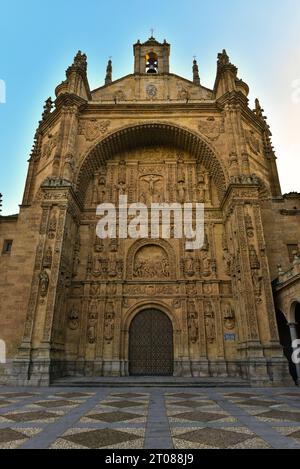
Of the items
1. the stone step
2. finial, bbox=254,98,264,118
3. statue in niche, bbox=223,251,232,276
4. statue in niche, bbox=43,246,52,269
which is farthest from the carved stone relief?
finial, bbox=254,98,264,118

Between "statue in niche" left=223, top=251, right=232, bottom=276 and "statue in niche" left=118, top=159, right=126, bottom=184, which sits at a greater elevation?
"statue in niche" left=118, top=159, right=126, bottom=184

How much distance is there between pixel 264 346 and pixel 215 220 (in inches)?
303

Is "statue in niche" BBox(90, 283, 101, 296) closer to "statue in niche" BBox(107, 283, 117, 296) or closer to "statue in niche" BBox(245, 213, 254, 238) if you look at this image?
"statue in niche" BBox(107, 283, 117, 296)

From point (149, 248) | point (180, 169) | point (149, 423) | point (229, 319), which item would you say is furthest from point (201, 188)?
point (149, 423)

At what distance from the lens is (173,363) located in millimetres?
15656

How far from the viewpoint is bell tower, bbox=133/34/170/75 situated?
2352cm

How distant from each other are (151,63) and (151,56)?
0.51 metres

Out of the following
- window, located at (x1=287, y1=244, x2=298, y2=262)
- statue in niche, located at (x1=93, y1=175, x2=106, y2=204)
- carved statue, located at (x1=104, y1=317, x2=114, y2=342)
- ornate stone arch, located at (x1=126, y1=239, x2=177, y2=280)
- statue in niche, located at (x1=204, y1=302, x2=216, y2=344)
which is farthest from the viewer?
statue in niche, located at (x1=93, y1=175, x2=106, y2=204)

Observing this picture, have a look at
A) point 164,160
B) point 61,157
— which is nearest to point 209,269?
point 164,160

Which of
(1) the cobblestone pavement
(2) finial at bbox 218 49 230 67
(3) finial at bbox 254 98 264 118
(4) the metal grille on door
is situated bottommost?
(1) the cobblestone pavement

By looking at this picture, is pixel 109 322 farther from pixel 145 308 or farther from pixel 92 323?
pixel 145 308

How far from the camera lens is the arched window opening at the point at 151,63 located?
2397 cm

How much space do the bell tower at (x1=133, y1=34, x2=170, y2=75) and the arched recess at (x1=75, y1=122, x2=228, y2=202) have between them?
672cm

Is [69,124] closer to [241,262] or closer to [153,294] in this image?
[153,294]
